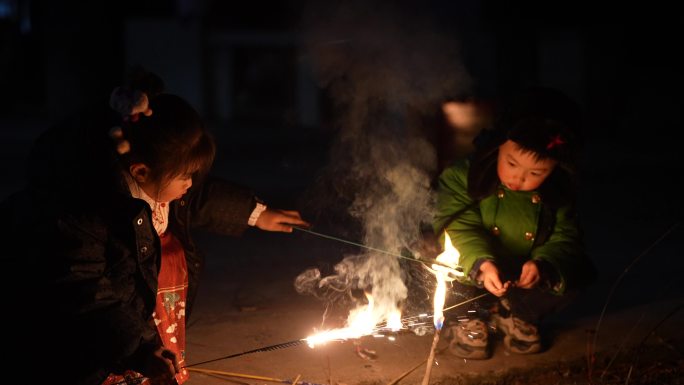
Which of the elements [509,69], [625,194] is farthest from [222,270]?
[509,69]

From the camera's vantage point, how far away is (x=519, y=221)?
170 inches

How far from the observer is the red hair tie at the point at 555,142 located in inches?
155

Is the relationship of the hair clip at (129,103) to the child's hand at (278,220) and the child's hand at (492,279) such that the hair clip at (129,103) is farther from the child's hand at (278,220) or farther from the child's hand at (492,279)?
the child's hand at (492,279)

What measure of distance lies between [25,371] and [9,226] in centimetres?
54

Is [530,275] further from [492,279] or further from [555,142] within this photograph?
[555,142]

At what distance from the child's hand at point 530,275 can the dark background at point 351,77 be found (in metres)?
1.52

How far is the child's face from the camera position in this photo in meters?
4.05

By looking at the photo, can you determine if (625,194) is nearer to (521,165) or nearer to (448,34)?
(448,34)

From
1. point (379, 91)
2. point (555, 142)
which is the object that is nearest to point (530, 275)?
point (555, 142)

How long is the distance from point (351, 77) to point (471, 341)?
2.11 m

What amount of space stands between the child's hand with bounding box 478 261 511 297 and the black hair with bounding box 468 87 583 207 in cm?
49

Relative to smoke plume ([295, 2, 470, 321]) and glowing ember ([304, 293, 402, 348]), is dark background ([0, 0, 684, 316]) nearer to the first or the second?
smoke plume ([295, 2, 470, 321])

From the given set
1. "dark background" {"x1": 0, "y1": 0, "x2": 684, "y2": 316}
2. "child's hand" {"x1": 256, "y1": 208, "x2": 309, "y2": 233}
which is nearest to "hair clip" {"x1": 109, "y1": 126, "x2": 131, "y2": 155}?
"child's hand" {"x1": 256, "y1": 208, "x2": 309, "y2": 233}

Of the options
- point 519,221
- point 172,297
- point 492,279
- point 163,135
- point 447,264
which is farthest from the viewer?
point 519,221
